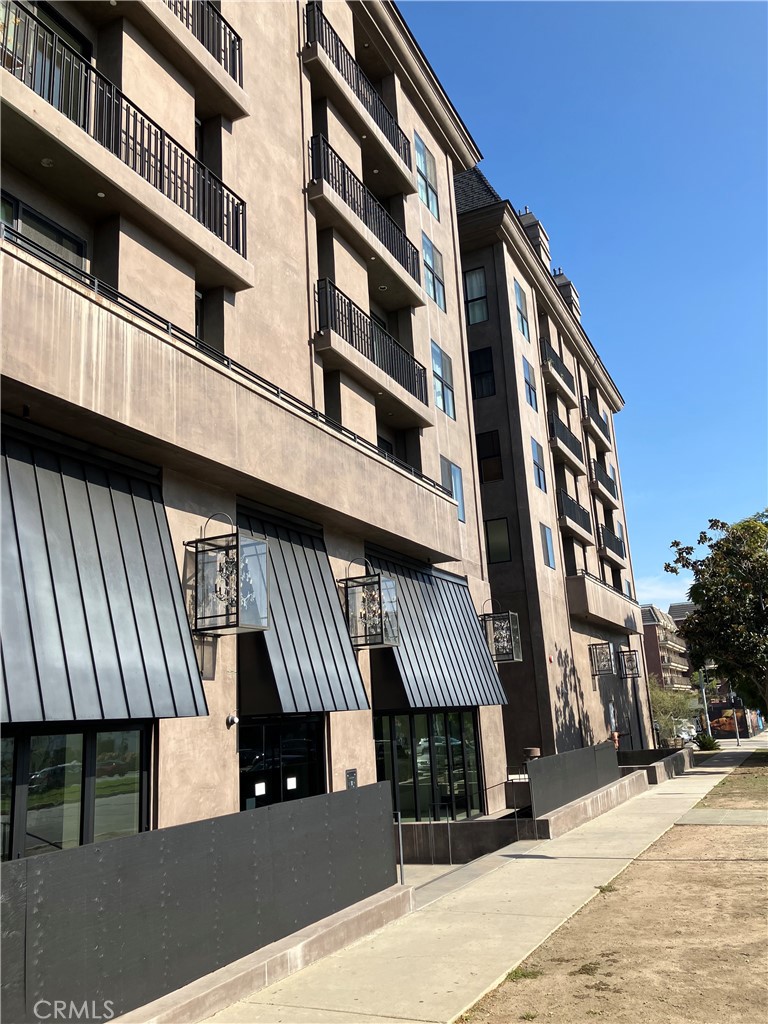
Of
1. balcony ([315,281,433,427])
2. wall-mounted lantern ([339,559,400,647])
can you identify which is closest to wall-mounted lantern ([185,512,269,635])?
wall-mounted lantern ([339,559,400,647])

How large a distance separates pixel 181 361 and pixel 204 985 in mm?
7794

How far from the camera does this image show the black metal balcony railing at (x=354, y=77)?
19.5 metres

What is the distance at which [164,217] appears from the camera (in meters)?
12.7

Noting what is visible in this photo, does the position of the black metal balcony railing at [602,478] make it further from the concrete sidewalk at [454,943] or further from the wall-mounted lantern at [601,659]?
the concrete sidewalk at [454,943]

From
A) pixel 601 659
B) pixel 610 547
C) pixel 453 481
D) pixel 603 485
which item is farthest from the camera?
pixel 603 485

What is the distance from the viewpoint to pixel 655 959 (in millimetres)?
8727

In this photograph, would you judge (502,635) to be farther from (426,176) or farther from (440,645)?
(426,176)

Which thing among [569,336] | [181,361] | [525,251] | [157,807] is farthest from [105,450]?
[569,336]

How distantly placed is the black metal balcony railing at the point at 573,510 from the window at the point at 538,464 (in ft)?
7.37

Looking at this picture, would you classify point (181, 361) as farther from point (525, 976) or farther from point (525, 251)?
point (525, 251)

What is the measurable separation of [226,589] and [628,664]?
3638 cm

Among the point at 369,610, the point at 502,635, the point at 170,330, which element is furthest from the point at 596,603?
the point at 170,330

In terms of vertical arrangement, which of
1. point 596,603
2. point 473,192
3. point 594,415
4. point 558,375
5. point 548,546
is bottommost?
point 596,603

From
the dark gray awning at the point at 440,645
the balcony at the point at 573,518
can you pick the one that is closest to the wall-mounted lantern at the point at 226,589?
the dark gray awning at the point at 440,645
